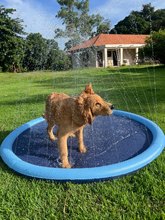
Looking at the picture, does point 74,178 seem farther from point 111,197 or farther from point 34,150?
point 34,150

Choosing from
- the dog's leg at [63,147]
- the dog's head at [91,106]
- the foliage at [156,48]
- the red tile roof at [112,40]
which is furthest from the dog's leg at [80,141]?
the red tile roof at [112,40]

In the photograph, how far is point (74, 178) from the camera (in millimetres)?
3500

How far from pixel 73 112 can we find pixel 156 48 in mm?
23723

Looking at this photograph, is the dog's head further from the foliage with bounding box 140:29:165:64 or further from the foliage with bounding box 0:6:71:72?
the foliage with bounding box 0:6:71:72

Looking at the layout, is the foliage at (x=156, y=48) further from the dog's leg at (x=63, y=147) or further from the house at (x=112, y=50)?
the dog's leg at (x=63, y=147)

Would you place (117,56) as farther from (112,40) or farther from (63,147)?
(63,147)

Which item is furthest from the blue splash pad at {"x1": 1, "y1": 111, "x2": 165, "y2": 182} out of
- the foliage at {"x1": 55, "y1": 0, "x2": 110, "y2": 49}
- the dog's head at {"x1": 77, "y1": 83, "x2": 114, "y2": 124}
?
the foliage at {"x1": 55, "y1": 0, "x2": 110, "y2": 49}

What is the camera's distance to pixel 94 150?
4430 mm

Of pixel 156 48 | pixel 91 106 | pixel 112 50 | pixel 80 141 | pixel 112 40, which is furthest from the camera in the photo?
pixel 112 50

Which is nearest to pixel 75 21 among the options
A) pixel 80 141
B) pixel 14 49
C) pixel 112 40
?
pixel 80 141

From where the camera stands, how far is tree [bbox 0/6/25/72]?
31281mm

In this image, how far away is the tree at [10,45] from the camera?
3128 cm

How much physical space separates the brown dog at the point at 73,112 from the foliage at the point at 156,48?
22720 mm

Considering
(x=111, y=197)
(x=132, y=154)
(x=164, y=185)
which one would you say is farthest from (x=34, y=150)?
(x=164, y=185)
